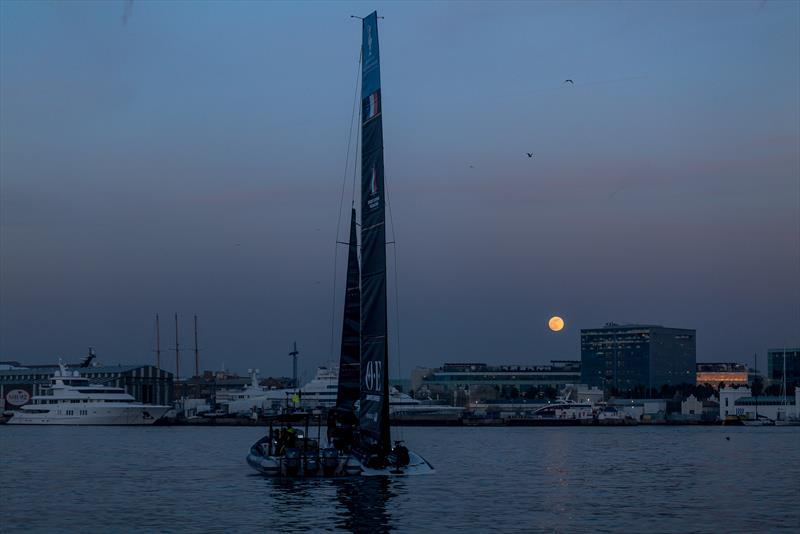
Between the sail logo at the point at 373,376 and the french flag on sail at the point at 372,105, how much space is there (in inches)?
415

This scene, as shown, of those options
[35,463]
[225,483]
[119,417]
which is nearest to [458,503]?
[225,483]

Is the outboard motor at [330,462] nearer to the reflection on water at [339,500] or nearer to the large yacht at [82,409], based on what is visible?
the reflection on water at [339,500]

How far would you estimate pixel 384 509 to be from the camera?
41562 millimetres

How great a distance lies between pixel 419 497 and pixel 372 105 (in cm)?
1667

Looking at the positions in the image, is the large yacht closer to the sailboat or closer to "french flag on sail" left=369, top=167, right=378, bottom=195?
the sailboat

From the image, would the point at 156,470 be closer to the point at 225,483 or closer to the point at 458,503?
the point at 225,483

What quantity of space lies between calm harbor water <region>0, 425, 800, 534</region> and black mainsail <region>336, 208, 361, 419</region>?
485cm

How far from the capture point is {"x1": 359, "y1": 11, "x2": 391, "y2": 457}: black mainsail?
44.8 meters

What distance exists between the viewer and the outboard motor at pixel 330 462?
4841cm

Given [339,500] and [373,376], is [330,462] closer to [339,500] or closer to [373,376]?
[339,500]

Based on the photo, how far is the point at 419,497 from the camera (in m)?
45.9

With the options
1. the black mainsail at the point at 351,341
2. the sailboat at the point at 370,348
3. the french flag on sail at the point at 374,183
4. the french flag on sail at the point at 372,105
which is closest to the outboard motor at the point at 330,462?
the sailboat at the point at 370,348

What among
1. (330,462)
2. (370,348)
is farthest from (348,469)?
(370,348)

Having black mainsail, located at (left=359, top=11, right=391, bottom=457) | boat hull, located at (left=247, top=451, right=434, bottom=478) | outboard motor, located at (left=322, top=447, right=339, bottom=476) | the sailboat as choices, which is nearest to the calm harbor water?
boat hull, located at (left=247, top=451, right=434, bottom=478)
